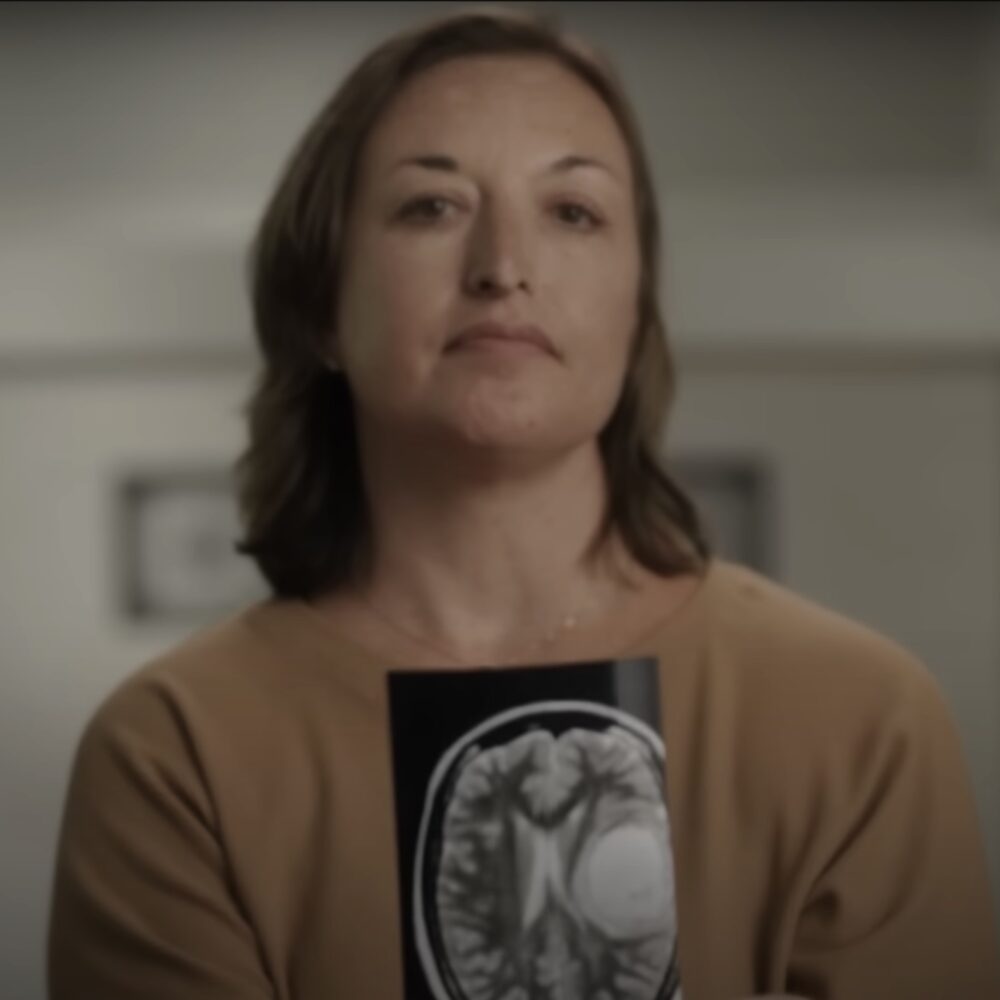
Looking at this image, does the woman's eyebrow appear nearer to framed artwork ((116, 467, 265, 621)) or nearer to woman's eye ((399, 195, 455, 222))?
woman's eye ((399, 195, 455, 222))

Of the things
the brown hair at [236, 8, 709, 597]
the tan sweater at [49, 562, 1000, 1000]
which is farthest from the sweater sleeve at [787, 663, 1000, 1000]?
the brown hair at [236, 8, 709, 597]

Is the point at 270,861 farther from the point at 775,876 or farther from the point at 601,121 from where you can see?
the point at 601,121

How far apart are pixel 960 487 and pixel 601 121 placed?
1.45 ft

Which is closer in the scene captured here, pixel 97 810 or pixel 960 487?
pixel 97 810

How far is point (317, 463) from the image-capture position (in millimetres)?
742

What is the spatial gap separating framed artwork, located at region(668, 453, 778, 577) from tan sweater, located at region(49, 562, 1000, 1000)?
Result: 0.30 m

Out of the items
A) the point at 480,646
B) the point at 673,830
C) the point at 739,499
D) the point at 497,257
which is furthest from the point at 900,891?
the point at 739,499

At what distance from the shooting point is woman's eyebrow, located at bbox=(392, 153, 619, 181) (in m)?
0.65

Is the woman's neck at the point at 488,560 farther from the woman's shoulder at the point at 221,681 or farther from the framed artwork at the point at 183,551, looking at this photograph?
the framed artwork at the point at 183,551

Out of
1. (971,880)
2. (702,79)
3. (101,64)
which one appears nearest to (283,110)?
(101,64)

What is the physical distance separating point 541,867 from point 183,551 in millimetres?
477

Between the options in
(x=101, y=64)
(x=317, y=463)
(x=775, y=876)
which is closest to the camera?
(x=775, y=876)

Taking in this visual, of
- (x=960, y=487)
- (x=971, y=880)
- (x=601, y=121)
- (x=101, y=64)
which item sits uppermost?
(x=101, y=64)

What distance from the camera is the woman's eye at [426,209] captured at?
2.15 ft
